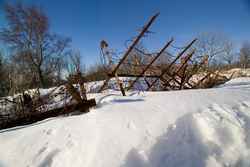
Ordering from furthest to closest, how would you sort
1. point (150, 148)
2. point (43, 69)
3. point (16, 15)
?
point (43, 69)
point (16, 15)
point (150, 148)

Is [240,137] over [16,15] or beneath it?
beneath

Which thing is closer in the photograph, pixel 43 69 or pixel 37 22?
pixel 37 22

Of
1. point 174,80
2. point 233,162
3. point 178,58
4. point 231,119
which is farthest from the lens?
point 174,80

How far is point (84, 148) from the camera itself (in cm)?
192

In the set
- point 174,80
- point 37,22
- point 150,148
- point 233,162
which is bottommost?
point 233,162

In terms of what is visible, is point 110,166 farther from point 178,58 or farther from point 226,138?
point 178,58

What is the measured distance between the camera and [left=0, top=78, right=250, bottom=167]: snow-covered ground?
5.56ft

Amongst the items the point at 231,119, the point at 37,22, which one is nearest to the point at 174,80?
the point at 231,119

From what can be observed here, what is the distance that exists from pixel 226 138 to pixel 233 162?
306mm

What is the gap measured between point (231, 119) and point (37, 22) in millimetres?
18952

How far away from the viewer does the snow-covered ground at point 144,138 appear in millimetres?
1695

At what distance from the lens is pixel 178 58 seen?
5676 mm

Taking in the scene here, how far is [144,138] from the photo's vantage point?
1.96 m

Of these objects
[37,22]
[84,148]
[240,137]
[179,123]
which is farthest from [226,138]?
[37,22]
